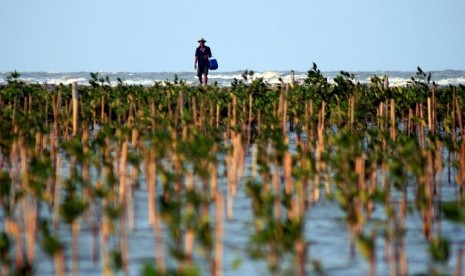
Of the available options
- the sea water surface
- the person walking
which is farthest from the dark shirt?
the sea water surface

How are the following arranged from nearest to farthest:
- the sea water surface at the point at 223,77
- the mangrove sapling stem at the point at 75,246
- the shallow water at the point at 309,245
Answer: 1. the mangrove sapling stem at the point at 75,246
2. the shallow water at the point at 309,245
3. the sea water surface at the point at 223,77

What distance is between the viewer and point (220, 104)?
1559 centimetres

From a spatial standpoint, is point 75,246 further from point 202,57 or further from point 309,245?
point 202,57

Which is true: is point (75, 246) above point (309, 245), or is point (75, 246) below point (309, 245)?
above

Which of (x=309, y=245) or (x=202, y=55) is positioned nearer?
(x=309, y=245)

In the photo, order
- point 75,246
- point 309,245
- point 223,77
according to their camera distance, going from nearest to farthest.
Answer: point 75,246 < point 309,245 < point 223,77

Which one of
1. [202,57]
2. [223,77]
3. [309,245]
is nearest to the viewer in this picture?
[309,245]

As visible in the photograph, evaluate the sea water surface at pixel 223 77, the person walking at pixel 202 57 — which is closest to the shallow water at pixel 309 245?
the person walking at pixel 202 57

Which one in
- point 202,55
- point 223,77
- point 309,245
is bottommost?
point 223,77

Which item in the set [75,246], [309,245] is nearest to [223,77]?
[309,245]

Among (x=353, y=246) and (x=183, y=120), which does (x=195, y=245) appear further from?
(x=183, y=120)

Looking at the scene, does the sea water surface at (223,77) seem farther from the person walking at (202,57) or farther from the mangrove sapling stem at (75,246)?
the mangrove sapling stem at (75,246)

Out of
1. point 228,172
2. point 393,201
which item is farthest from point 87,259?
point 393,201

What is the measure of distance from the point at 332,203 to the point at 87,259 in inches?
114
